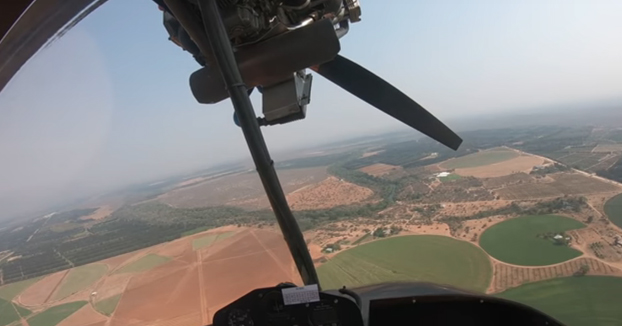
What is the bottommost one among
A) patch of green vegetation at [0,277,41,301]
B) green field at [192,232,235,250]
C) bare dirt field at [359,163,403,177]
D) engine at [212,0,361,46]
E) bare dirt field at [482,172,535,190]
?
bare dirt field at [482,172,535,190]

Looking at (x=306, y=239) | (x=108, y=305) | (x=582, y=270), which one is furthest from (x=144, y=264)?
(x=582, y=270)

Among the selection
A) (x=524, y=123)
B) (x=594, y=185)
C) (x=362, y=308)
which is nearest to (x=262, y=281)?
(x=362, y=308)

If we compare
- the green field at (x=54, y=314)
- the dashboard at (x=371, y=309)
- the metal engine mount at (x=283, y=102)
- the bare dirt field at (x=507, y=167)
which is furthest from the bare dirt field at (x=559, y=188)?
the green field at (x=54, y=314)

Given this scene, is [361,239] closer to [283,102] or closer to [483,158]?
[283,102]

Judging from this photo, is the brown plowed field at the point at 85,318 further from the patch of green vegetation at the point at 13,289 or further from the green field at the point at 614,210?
the green field at the point at 614,210

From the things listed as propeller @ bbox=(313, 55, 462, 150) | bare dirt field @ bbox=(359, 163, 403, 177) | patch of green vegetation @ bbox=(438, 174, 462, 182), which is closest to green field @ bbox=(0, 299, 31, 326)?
propeller @ bbox=(313, 55, 462, 150)

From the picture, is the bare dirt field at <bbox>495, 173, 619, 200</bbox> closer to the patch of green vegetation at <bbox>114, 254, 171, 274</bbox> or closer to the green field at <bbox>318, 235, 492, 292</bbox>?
the green field at <bbox>318, 235, 492, 292</bbox>
